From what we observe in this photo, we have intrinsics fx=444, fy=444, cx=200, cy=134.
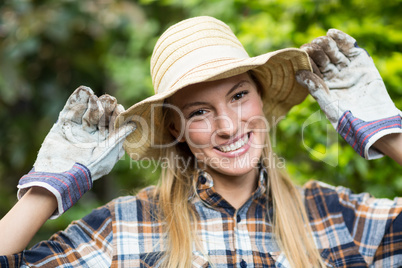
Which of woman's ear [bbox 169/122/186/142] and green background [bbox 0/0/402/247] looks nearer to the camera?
woman's ear [bbox 169/122/186/142]

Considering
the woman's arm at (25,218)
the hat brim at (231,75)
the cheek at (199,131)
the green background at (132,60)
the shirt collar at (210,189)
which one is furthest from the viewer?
the green background at (132,60)

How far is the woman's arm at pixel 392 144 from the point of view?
5.71 feet

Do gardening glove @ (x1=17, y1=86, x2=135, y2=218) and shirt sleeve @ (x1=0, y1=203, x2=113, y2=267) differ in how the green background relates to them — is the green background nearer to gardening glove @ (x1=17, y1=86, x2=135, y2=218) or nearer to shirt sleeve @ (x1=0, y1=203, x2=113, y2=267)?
shirt sleeve @ (x1=0, y1=203, x2=113, y2=267)

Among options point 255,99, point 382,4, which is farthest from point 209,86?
point 382,4

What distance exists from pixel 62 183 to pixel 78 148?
15cm

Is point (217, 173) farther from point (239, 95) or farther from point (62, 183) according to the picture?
point (62, 183)

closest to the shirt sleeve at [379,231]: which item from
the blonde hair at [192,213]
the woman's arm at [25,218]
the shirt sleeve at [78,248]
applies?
the blonde hair at [192,213]

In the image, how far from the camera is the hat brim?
1657 millimetres

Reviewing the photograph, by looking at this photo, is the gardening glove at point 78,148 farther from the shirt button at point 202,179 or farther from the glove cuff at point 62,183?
the shirt button at point 202,179

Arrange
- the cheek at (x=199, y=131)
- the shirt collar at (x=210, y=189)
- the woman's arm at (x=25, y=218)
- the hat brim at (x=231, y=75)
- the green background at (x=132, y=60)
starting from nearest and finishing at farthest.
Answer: the woman's arm at (x=25, y=218) → the hat brim at (x=231, y=75) → the cheek at (x=199, y=131) → the shirt collar at (x=210, y=189) → the green background at (x=132, y=60)

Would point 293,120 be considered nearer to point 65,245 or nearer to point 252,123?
point 252,123

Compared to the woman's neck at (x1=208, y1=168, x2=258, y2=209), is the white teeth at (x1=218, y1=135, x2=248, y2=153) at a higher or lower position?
higher

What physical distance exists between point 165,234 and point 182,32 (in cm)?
83

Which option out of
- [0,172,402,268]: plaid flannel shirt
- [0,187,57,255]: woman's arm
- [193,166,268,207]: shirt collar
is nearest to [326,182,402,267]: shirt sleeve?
[0,172,402,268]: plaid flannel shirt
